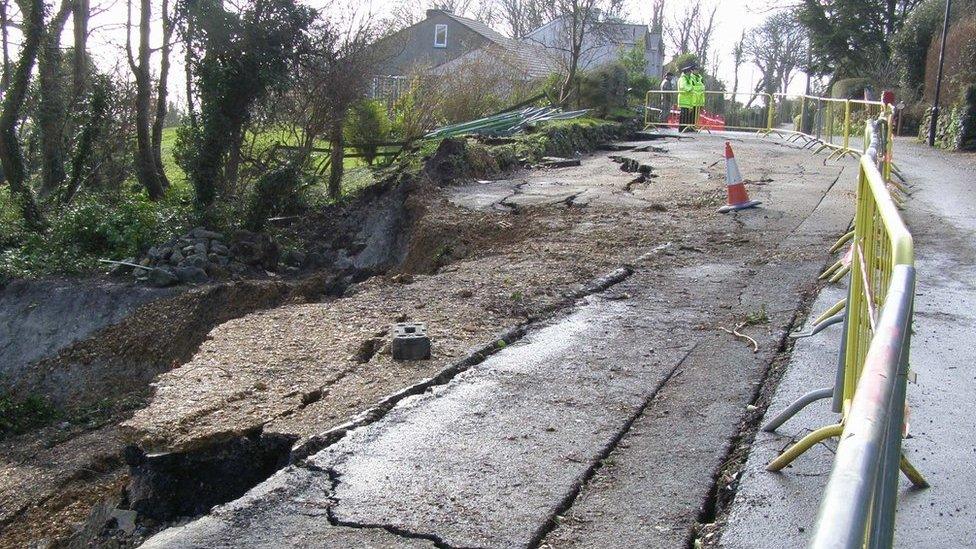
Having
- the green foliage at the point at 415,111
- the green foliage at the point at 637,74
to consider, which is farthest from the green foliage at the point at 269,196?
the green foliage at the point at 637,74

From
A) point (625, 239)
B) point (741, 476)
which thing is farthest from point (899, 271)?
point (625, 239)

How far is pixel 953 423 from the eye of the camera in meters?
4.58

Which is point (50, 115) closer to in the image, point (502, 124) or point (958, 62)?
point (502, 124)

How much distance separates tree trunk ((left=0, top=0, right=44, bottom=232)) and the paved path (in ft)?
47.8

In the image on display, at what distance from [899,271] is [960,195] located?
11657 mm

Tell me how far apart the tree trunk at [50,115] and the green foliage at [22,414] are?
7.24 metres

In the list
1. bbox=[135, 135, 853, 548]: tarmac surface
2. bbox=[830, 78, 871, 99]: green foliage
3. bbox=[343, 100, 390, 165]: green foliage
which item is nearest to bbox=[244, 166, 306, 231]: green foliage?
bbox=[343, 100, 390, 165]: green foliage

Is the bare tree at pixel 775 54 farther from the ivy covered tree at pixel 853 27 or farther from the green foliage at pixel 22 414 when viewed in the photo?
the green foliage at pixel 22 414

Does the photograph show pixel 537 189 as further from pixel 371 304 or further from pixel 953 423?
pixel 953 423

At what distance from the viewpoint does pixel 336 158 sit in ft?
52.8

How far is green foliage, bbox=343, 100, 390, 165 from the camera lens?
17578 mm

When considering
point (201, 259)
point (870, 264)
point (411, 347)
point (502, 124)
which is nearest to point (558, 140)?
point (502, 124)

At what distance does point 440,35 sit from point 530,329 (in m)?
48.8

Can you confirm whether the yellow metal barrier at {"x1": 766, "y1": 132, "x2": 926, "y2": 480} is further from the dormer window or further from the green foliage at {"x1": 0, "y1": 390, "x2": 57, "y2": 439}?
the dormer window
